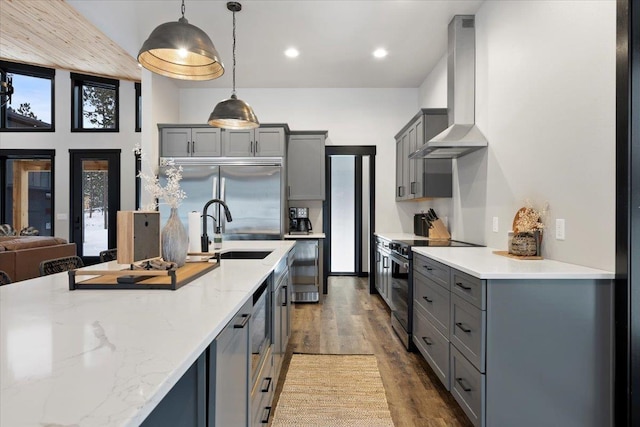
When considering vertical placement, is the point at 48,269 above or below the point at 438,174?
below

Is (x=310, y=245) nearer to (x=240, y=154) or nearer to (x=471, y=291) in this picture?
(x=240, y=154)

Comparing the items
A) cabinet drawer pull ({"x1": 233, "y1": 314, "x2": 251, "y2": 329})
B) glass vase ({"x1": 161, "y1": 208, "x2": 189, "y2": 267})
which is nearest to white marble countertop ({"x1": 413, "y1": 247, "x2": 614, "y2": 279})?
cabinet drawer pull ({"x1": 233, "y1": 314, "x2": 251, "y2": 329})

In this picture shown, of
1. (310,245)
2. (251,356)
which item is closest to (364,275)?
(310,245)

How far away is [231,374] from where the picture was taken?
3.83 feet

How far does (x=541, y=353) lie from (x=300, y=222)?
12.4 ft

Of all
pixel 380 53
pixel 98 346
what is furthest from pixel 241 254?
pixel 380 53

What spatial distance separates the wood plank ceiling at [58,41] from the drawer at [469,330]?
4.63 m

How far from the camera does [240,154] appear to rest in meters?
4.73

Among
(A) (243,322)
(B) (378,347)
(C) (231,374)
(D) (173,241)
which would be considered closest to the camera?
(C) (231,374)

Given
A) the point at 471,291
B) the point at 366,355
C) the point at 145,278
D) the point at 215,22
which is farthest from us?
the point at 215,22

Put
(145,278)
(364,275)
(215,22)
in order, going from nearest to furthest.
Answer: (145,278), (215,22), (364,275)

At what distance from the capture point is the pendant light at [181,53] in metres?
1.67

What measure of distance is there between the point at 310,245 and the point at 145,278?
339 centimetres

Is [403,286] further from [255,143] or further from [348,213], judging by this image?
[348,213]
